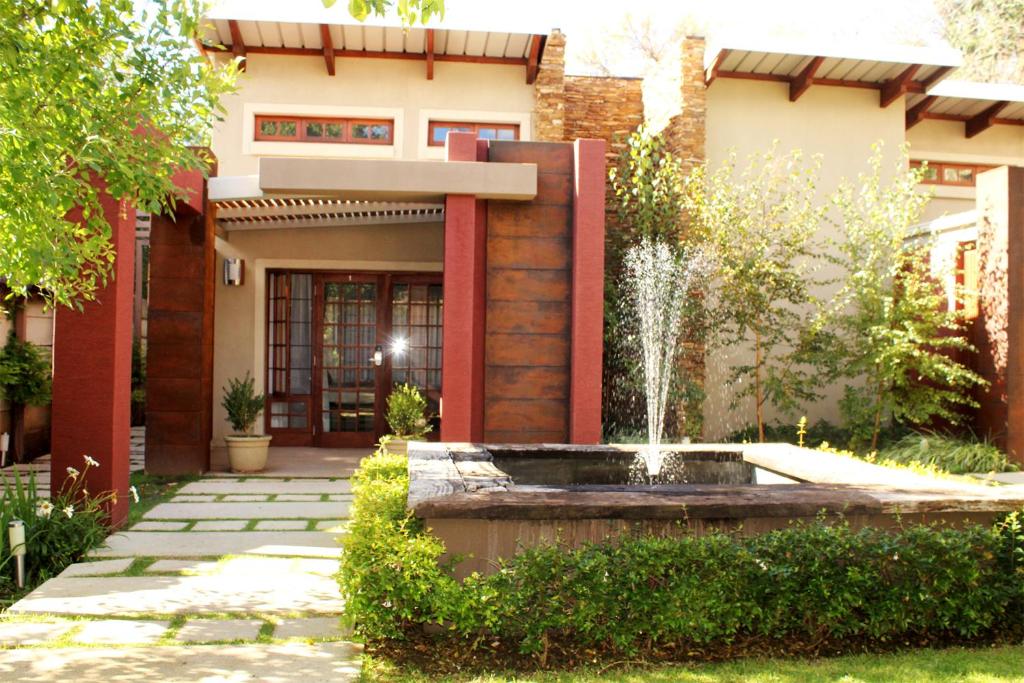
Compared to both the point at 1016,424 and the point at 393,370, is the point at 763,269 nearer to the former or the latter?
the point at 1016,424

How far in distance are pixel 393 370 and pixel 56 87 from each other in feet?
23.9

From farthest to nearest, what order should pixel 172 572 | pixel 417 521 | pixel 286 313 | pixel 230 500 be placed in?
pixel 286 313
pixel 230 500
pixel 172 572
pixel 417 521

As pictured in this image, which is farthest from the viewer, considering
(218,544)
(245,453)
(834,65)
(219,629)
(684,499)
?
(834,65)

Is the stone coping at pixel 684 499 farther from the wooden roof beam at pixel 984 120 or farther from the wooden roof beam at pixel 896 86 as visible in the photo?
the wooden roof beam at pixel 984 120

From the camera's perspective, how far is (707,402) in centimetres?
1130

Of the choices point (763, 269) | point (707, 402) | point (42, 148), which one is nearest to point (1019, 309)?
point (763, 269)

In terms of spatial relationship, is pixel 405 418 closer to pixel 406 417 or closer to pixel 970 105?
pixel 406 417

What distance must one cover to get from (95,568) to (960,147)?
12573 mm

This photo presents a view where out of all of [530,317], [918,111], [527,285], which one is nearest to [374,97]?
[527,285]

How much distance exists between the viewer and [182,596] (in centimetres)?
470

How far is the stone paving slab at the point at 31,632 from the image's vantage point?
3.91 m

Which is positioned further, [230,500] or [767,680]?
[230,500]

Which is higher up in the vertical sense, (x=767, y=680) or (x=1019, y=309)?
(x=1019, y=309)

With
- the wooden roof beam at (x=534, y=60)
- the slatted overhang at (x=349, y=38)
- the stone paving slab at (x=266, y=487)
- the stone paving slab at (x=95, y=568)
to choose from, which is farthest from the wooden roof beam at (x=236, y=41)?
the stone paving slab at (x=95, y=568)
